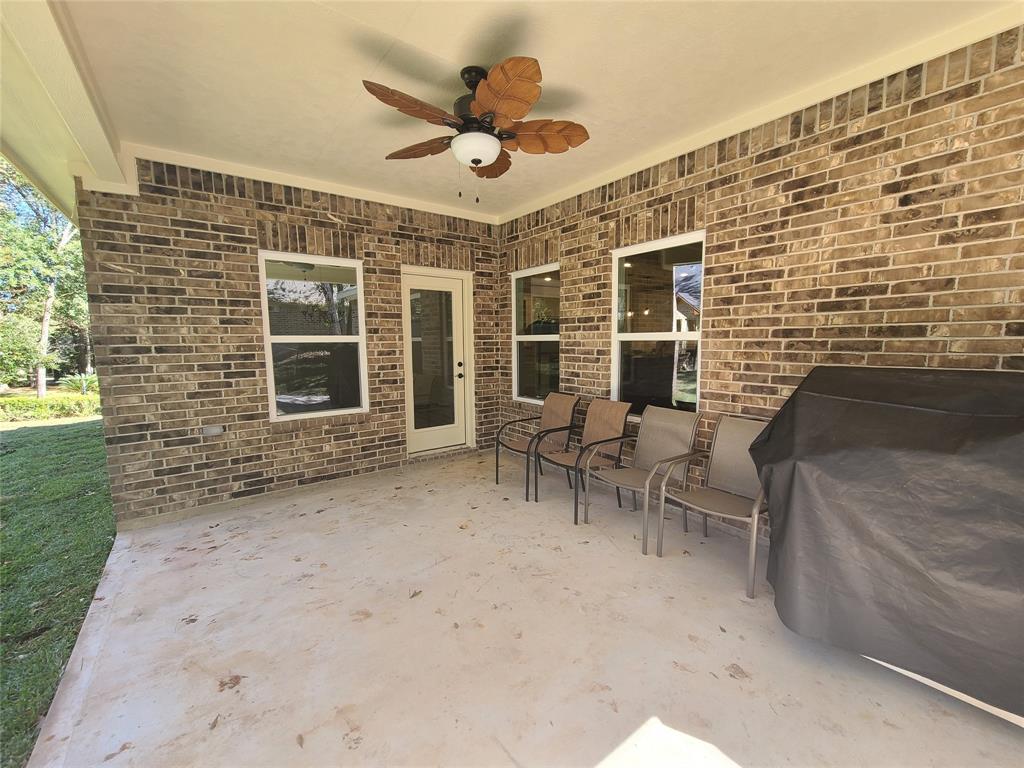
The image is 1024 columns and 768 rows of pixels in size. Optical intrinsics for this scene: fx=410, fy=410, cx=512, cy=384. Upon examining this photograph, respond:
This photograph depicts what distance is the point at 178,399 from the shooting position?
3520 mm

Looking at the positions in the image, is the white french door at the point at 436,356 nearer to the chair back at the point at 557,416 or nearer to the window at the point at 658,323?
the chair back at the point at 557,416

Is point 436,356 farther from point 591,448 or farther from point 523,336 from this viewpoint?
point 591,448

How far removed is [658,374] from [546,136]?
7.25 feet

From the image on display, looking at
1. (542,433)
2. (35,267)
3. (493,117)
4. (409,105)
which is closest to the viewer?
(409,105)

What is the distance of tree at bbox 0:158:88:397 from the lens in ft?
30.6

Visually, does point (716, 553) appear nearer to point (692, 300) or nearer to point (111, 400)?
point (692, 300)

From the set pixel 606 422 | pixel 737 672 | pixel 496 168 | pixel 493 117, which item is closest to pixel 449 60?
pixel 493 117

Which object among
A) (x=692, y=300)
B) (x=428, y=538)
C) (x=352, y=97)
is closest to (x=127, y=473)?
(x=428, y=538)

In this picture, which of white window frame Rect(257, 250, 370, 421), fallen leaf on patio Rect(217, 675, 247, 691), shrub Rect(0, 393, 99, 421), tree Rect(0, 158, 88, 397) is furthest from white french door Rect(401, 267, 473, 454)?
tree Rect(0, 158, 88, 397)

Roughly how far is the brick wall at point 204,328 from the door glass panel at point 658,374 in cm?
263

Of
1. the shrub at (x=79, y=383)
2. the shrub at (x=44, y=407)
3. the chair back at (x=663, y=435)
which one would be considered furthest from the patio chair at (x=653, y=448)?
A: the shrub at (x=79, y=383)

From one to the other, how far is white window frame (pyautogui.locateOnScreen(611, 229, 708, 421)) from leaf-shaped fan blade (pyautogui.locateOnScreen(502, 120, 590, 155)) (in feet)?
4.50

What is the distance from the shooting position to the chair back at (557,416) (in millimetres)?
4203

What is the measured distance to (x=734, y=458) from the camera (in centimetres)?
283
